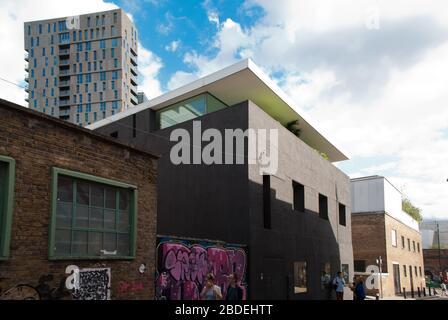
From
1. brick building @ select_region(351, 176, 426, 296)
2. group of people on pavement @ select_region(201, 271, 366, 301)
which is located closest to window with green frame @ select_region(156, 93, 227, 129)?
group of people on pavement @ select_region(201, 271, 366, 301)

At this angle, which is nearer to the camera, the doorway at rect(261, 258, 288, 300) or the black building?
the black building

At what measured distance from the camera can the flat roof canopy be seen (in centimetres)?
1908

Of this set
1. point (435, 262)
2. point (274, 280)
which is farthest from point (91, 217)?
point (435, 262)

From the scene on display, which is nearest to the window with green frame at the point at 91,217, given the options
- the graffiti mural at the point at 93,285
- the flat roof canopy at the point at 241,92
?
the graffiti mural at the point at 93,285

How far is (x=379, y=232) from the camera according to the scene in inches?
1449

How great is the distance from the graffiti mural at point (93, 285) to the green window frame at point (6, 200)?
1817 millimetres

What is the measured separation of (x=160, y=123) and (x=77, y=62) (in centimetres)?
7813

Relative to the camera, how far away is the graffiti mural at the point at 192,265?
11865 millimetres

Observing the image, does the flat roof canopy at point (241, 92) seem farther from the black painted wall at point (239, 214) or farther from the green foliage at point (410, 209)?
the green foliage at point (410, 209)

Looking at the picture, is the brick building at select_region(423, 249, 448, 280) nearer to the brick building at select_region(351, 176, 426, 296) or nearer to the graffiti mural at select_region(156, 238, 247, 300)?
the brick building at select_region(351, 176, 426, 296)

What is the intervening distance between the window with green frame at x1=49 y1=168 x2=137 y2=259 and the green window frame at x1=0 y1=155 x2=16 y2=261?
36.4 inches

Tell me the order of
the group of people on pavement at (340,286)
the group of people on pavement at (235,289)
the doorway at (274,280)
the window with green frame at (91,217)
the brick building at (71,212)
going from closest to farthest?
the brick building at (71,212)
the window with green frame at (91,217)
the group of people on pavement at (235,289)
the group of people on pavement at (340,286)
the doorway at (274,280)

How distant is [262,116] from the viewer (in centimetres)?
1819

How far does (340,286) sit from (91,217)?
460 inches
